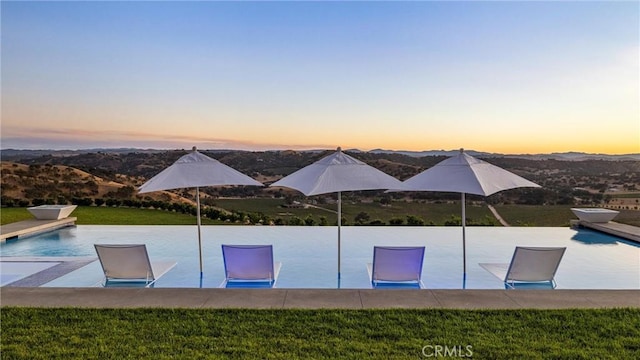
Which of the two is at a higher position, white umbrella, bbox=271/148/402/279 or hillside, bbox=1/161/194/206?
white umbrella, bbox=271/148/402/279

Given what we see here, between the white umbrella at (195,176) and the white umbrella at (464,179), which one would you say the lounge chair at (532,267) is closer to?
the white umbrella at (464,179)

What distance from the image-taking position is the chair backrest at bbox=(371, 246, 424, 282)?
6.78 m

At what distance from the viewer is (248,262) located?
7.05 metres

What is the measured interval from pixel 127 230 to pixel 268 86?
8.42 meters

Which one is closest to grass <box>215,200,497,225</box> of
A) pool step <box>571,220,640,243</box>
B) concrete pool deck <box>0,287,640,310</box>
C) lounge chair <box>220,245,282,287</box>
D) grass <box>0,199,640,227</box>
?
grass <box>0,199,640,227</box>

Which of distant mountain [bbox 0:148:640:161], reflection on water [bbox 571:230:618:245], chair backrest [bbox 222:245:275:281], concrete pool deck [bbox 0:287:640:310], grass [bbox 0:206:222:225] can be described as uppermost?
distant mountain [bbox 0:148:640:161]

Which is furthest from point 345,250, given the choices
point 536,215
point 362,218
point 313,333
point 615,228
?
point 536,215

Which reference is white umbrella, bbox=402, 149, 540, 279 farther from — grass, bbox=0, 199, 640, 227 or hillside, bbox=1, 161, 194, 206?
hillside, bbox=1, 161, 194, 206

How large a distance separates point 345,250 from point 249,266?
3626 mm

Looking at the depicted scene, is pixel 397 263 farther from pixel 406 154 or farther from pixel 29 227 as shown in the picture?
pixel 406 154

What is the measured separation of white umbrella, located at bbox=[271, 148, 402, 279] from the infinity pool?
5.43 ft

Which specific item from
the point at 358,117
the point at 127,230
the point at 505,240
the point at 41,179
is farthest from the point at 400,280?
the point at 41,179

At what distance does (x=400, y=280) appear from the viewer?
23.2 ft

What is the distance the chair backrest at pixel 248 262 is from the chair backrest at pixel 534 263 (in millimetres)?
3794
